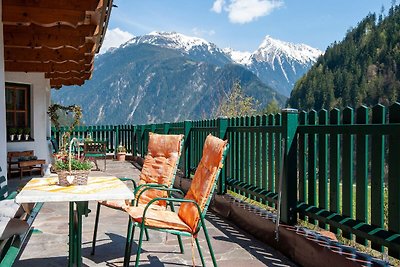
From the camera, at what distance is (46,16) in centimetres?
461

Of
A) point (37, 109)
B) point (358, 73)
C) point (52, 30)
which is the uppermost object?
point (358, 73)

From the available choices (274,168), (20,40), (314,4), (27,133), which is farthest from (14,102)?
(314,4)

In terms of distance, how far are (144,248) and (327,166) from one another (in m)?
1.68

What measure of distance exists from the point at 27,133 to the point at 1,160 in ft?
14.8

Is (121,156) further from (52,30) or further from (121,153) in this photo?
(52,30)

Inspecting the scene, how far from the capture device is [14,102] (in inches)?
336

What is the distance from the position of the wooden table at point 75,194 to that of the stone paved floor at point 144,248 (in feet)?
1.52

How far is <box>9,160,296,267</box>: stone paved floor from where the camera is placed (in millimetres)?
3112

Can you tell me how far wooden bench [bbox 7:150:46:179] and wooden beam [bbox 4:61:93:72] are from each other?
169cm

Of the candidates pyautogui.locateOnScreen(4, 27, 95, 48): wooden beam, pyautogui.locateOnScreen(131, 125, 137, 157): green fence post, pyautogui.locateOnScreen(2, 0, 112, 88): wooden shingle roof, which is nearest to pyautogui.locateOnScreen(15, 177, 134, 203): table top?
pyautogui.locateOnScreen(2, 0, 112, 88): wooden shingle roof

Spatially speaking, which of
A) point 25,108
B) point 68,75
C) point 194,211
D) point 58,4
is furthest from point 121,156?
point 194,211

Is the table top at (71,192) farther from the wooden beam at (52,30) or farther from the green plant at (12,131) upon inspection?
the green plant at (12,131)

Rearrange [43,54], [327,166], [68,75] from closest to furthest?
[327,166], [43,54], [68,75]

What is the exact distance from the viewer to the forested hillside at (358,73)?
9169cm
